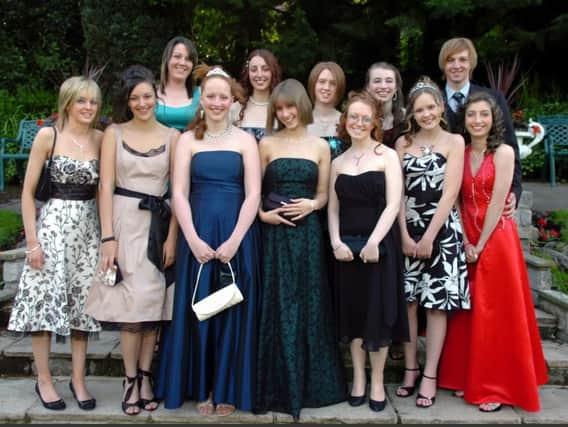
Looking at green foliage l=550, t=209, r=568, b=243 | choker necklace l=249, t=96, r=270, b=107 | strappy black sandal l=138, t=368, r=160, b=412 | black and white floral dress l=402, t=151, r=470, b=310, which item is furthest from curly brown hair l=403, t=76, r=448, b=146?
green foliage l=550, t=209, r=568, b=243

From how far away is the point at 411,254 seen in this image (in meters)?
3.70

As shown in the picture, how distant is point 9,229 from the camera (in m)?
5.92

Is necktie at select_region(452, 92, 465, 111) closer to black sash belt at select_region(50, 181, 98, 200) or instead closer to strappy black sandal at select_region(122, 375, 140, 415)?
black sash belt at select_region(50, 181, 98, 200)

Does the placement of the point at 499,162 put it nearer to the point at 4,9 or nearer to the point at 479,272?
the point at 479,272

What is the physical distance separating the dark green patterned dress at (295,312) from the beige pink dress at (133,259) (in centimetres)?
64

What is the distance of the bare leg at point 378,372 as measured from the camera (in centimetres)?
365

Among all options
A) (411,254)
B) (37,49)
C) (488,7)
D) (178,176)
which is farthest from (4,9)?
(411,254)

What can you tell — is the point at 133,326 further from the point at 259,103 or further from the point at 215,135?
the point at 259,103

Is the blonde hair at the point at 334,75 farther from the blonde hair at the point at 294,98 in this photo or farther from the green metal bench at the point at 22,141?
the green metal bench at the point at 22,141

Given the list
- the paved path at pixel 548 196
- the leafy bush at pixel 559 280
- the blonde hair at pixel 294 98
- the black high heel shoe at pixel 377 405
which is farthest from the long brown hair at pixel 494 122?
the paved path at pixel 548 196

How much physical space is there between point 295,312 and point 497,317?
1.21 meters

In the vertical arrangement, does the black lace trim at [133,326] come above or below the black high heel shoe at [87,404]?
above

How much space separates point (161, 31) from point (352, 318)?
→ 7086 mm

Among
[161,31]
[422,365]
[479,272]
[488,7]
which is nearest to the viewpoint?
[479,272]
